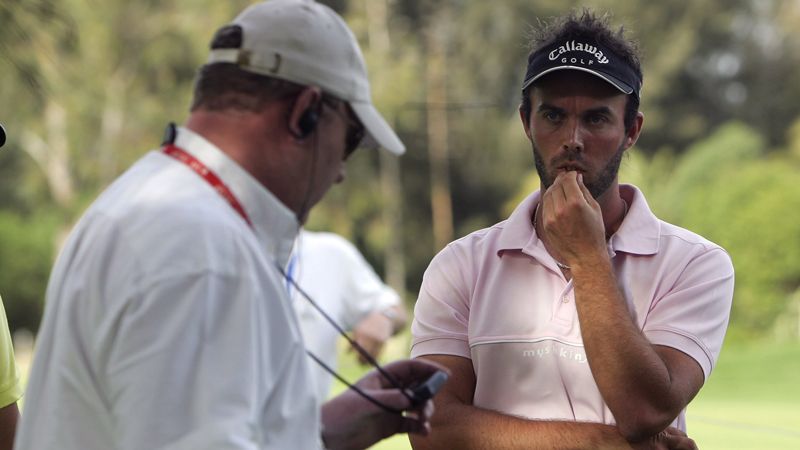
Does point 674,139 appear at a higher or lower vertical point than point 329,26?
lower

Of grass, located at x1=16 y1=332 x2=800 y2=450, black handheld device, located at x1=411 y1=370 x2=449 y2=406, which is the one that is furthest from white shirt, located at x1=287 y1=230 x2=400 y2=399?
black handheld device, located at x1=411 y1=370 x2=449 y2=406

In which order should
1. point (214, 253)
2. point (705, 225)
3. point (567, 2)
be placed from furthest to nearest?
point (567, 2)
point (705, 225)
point (214, 253)

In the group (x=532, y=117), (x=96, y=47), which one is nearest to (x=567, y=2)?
(x=96, y=47)

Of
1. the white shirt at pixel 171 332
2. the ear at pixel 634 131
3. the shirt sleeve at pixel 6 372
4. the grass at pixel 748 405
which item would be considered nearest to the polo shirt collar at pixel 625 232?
the ear at pixel 634 131

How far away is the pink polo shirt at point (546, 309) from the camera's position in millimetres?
3488

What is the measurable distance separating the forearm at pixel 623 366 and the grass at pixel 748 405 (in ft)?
15.9

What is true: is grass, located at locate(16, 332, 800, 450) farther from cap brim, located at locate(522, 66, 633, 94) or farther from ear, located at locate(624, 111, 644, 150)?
cap brim, located at locate(522, 66, 633, 94)

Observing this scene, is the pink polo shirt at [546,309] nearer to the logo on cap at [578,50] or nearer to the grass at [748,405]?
the logo on cap at [578,50]

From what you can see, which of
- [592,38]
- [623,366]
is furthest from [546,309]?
[592,38]

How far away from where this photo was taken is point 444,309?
364 cm

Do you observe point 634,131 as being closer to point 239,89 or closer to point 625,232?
point 625,232

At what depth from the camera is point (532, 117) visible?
377 cm

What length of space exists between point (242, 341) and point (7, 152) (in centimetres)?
4827

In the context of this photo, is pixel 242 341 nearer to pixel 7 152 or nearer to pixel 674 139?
pixel 7 152
